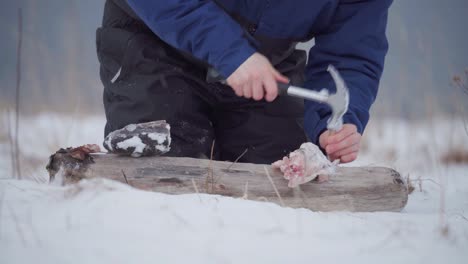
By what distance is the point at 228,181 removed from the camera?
1741 millimetres

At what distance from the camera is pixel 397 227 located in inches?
56.2

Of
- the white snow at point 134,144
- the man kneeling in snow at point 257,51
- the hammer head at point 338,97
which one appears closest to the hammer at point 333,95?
the hammer head at point 338,97

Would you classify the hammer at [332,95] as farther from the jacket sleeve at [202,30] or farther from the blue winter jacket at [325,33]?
the blue winter jacket at [325,33]

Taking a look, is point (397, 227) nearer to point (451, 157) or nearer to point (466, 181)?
point (466, 181)

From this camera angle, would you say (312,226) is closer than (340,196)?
Yes

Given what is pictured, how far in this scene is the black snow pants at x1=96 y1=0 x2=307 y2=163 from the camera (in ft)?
7.18

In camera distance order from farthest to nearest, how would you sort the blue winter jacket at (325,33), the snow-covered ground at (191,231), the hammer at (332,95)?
the blue winter jacket at (325,33)
the hammer at (332,95)
the snow-covered ground at (191,231)

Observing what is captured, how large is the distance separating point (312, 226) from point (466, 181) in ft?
5.36

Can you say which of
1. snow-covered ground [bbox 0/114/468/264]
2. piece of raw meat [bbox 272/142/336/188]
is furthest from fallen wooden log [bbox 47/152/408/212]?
snow-covered ground [bbox 0/114/468/264]

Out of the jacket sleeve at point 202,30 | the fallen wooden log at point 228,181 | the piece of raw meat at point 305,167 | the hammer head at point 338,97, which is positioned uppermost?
the jacket sleeve at point 202,30

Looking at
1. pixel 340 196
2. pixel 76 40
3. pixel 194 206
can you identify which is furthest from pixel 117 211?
pixel 76 40

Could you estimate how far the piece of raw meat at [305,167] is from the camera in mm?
1729

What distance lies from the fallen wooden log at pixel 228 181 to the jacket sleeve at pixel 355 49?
39 centimetres

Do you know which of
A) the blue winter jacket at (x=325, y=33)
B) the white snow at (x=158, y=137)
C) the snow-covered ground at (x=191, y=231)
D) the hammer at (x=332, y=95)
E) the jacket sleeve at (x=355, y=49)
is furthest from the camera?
the jacket sleeve at (x=355, y=49)
